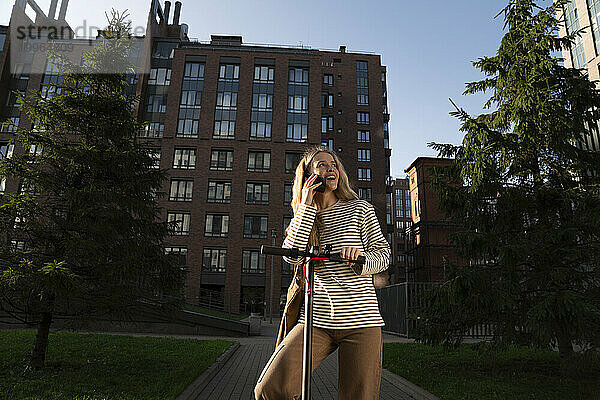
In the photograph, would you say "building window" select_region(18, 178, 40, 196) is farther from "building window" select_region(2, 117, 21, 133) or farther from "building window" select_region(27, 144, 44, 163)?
"building window" select_region(2, 117, 21, 133)

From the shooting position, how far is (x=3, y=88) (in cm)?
4638

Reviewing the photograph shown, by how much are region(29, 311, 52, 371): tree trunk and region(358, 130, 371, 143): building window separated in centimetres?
5156

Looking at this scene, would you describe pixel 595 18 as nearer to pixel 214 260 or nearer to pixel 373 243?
pixel 214 260

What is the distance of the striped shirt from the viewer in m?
2.35

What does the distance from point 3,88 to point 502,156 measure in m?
55.6

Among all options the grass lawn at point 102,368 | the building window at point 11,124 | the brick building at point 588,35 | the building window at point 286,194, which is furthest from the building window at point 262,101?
the grass lawn at point 102,368

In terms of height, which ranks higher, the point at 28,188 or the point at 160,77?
the point at 160,77

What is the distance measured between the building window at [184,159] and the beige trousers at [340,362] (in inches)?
1680

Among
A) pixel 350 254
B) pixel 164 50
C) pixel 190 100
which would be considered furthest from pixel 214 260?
pixel 350 254

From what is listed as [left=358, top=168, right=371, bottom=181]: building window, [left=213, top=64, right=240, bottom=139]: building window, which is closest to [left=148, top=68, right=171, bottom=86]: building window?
[left=213, top=64, right=240, bottom=139]: building window

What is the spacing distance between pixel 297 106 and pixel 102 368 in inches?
1591

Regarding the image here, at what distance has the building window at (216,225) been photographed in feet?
135

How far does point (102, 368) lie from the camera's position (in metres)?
7.92

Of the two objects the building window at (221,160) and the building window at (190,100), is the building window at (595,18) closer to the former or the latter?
the building window at (221,160)
